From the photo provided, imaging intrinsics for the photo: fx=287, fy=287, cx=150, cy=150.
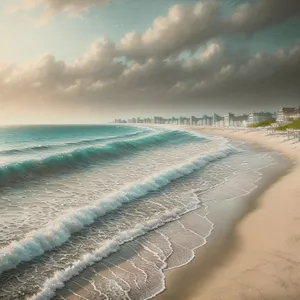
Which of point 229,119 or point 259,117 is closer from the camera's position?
point 259,117

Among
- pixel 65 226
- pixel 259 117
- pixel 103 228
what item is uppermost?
pixel 259 117

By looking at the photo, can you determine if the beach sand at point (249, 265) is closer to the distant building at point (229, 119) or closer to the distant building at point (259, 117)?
the distant building at point (259, 117)

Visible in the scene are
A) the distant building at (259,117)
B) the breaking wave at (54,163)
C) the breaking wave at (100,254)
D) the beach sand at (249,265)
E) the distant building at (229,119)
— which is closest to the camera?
the beach sand at (249,265)

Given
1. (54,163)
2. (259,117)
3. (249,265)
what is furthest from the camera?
(259,117)

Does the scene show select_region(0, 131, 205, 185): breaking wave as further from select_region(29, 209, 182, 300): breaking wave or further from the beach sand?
the beach sand

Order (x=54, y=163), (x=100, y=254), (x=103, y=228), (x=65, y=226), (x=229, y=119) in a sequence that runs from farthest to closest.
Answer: (x=229, y=119) → (x=54, y=163) → (x=103, y=228) → (x=65, y=226) → (x=100, y=254)

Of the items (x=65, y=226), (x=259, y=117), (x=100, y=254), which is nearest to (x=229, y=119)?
(x=259, y=117)

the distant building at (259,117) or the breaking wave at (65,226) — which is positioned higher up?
the distant building at (259,117)

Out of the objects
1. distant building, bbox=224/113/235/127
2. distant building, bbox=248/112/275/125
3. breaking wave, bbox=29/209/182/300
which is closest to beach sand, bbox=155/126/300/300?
breaking wave, bbox=29/209/182/300

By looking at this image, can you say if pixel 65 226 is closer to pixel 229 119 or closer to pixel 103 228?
pixel 103 228

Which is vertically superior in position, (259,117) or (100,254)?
(259,117)

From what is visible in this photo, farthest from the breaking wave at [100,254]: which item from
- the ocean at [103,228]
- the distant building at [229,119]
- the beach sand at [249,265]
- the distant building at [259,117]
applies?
the distant building at [229,119]
